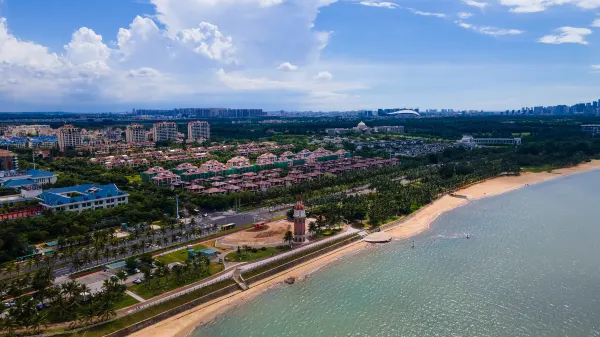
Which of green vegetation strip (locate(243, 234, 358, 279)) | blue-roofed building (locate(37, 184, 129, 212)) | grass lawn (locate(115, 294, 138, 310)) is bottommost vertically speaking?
green vegetation strip (locate(243, 234, 358, 279))

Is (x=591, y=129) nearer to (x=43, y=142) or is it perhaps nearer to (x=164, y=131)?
(x=164, y=131)

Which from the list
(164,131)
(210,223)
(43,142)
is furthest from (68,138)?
(210,223)

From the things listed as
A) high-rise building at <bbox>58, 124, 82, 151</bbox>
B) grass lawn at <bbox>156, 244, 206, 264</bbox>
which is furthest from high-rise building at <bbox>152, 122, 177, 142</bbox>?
grass lawn at <bbox>156, 244, 206, 264</bbox>

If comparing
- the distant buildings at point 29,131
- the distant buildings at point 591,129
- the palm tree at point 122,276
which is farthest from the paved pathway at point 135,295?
the distant buildings at point 591,129

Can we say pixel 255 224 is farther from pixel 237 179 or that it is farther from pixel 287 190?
pixel 237 179

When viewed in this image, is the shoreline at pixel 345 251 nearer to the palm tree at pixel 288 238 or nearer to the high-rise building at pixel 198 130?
the palm tree at pixel 288 238

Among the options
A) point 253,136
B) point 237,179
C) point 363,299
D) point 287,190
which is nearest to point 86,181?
point 237,179

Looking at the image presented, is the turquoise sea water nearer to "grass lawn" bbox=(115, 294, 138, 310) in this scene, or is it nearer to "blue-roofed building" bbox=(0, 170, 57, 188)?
"grass lawn" bbox=(115, 294, 138, 310)
